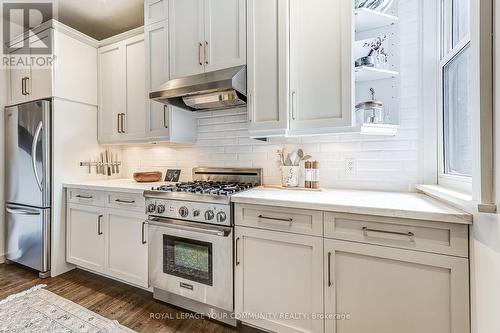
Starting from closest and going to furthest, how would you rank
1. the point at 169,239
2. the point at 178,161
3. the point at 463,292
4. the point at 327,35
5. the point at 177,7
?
1. the point at 463,292
2. the point at 327,35
3. the point at 169,239
4. the point at 177,7
5. the point at 178,161

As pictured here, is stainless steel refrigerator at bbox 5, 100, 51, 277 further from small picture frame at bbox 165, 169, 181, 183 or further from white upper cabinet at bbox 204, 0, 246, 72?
white upper cabinet at bbox 204, 0, 246, 72

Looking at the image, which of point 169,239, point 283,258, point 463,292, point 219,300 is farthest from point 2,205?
point 463,292

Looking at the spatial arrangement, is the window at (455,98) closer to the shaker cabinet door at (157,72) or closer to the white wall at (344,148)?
the white wall at (344,148)

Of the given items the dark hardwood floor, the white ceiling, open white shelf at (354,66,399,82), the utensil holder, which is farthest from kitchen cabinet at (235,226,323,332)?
the white ceiling

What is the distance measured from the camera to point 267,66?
5.62ft

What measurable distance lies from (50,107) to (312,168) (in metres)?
2.55

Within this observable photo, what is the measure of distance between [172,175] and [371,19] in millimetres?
2203

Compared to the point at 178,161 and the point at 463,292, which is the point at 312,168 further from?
the point at 178,161

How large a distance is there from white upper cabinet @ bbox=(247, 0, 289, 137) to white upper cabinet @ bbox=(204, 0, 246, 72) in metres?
0.07

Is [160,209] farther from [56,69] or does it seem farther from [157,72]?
[56,69]

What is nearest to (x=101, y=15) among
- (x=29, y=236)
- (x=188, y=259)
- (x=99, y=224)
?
(x=99, y=224)

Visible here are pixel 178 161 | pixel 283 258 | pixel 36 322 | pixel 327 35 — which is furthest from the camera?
pixel 178 161

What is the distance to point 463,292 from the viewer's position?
3.41 feet

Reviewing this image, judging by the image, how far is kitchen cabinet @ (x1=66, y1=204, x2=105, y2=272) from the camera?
2.21 meters
